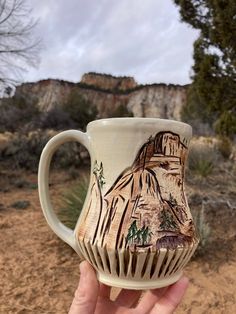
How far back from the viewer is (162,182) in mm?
920

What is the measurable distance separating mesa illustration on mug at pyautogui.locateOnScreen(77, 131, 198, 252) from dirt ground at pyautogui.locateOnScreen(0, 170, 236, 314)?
1995 mm

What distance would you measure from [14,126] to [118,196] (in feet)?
47.5

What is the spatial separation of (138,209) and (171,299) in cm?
31

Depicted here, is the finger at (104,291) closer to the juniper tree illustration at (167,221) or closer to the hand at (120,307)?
the hand at (120,307)

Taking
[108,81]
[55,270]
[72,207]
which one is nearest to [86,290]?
[55,270]

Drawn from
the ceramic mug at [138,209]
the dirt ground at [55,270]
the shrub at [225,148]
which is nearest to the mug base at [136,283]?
the ceramic mug at [138,209]

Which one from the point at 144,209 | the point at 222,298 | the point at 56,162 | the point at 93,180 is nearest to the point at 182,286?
the point at 144,209

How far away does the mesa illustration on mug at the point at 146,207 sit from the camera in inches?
34.5

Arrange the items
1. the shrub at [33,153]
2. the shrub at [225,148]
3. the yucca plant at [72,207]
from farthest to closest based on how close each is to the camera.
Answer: the shrub at [33,153] → the shrub at [225,148] → the yucca plant at [72,207]

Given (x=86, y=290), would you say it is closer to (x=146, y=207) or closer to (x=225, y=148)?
(x=146, y=207)

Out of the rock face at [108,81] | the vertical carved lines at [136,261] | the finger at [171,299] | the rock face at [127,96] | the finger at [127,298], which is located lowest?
the finger at [127,298]

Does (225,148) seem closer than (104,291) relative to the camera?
No

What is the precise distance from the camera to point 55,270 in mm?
3270

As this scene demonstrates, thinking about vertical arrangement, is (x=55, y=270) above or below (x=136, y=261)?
below
